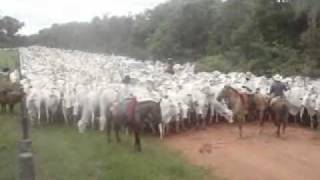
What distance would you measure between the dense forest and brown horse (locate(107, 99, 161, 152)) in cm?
1620

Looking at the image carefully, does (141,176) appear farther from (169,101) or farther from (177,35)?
(177,35)

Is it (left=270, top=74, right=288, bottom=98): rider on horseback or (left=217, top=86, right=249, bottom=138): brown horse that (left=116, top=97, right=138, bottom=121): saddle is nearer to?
(left=217, top=86, right=249, bottom=138): brown horse

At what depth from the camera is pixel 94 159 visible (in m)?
15.5

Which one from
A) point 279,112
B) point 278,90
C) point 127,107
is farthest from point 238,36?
point 127,107

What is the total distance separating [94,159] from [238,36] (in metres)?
28.4

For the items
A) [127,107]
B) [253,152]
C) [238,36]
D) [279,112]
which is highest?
[238,36]

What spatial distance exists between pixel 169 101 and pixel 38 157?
5502 mm

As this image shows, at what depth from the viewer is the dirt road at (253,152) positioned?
14898mm

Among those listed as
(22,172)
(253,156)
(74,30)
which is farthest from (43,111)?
(74,30)

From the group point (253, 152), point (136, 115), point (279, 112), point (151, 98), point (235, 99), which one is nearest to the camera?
point (253, 152)

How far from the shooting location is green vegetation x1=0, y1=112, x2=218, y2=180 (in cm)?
1412

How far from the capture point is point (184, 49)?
5359 cm

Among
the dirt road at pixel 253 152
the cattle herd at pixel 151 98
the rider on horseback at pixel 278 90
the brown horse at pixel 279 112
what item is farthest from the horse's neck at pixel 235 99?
the rider on horseback at pixel 278 90

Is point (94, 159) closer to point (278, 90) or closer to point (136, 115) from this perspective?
point (136, 115)
